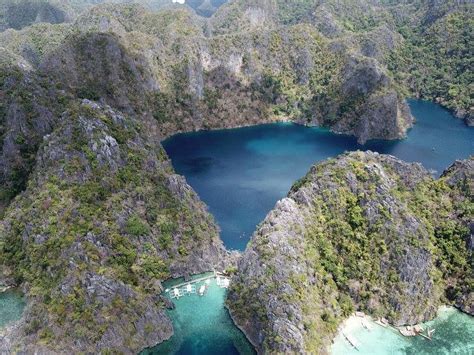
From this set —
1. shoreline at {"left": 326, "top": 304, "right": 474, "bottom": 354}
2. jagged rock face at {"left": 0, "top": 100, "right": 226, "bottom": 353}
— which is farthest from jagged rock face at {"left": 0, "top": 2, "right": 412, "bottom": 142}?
shoreline at {"left": 326, "top": 304, "right": 474, "bottom": 354}

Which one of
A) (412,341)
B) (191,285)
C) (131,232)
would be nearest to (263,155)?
(191,285)

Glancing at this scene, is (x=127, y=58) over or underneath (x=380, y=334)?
over

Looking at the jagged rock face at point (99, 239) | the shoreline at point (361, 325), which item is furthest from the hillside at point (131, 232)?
the shoreline at point (361, 325)

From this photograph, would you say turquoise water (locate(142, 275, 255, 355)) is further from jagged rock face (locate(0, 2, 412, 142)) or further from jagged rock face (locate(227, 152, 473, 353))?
jagged rock face (locate(0, 2, 412, 142))

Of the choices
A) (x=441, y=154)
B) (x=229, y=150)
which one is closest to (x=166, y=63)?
(x=229, y=150)

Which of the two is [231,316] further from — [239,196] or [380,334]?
[239,196]

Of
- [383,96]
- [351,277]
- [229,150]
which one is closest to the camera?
[351,277]

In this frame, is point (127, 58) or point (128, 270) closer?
point (128, 270)

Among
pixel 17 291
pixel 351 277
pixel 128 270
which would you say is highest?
pixel 351 277
